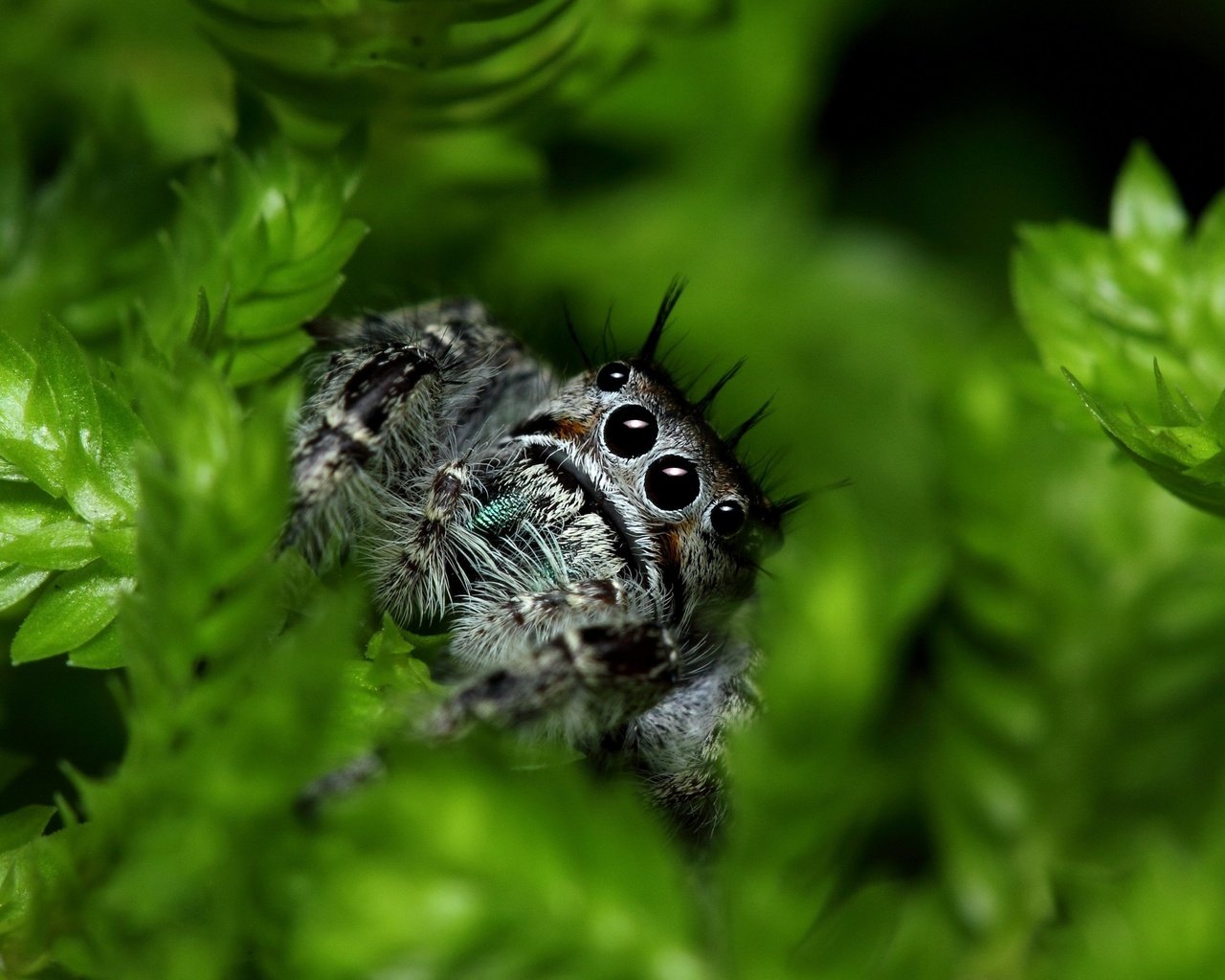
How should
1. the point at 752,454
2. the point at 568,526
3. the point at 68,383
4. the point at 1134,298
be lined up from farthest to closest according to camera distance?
the point at 752,454, the point at 1134,298, the point at 568,526, the point at 68,383

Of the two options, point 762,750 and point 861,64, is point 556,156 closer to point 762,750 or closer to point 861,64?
point 861,64

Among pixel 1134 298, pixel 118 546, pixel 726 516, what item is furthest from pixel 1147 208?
pixel 118 546

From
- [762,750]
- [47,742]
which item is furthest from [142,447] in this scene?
[762,750]

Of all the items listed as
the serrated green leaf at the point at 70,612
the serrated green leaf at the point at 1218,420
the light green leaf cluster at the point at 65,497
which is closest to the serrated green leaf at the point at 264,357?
the light green leaf cluster at the point at 65,497

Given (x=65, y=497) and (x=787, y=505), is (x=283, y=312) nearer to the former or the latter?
(x=65, y=497)

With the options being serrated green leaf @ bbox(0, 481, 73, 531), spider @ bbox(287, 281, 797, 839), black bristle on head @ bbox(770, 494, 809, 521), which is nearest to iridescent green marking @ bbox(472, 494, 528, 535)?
spider @ bbox(287, 281, 797, 839)

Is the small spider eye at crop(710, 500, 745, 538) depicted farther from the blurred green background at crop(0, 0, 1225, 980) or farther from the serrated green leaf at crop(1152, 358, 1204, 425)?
the serrated green leaf at crop(1152, 358, 1204, 425)
